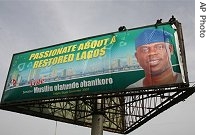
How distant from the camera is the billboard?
51.9ft

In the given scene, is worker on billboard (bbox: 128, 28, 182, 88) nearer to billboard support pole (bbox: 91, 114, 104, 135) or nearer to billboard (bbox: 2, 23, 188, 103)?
billboard (bbox: 2, 23, 188, 103)

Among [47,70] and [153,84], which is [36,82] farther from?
[153,84]

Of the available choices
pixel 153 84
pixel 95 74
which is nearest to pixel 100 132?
pixel 95 74

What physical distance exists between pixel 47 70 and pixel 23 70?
7.70 feet

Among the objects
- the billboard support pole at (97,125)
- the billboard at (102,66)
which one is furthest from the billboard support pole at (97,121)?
the billboard at (102,66)

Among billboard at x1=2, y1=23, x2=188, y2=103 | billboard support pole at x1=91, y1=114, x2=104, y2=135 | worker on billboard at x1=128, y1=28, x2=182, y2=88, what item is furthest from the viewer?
billboard support pole at x1=91, y1=114, x2=104, y2=135

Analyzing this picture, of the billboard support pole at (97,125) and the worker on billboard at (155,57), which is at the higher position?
the worker on billboard at (155,57)

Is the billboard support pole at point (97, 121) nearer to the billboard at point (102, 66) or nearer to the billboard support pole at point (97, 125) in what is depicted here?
the billboard support pole at point (97, 125)

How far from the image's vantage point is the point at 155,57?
16.1 m

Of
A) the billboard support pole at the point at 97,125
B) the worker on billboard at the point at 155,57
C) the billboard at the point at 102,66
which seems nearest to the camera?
the worker on billboard at the point at 155,57

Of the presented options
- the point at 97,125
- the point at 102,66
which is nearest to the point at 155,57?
the point at 102,66

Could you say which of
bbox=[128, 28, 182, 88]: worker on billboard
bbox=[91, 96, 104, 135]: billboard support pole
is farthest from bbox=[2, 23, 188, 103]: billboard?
bbox=[91, 96, 104, 135]: billboard support pole

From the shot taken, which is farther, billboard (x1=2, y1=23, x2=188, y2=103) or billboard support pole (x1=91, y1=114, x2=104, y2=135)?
billboard support pole (x1=91, y1=114, x2=104, y2=135)

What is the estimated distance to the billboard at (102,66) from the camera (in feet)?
51.9
